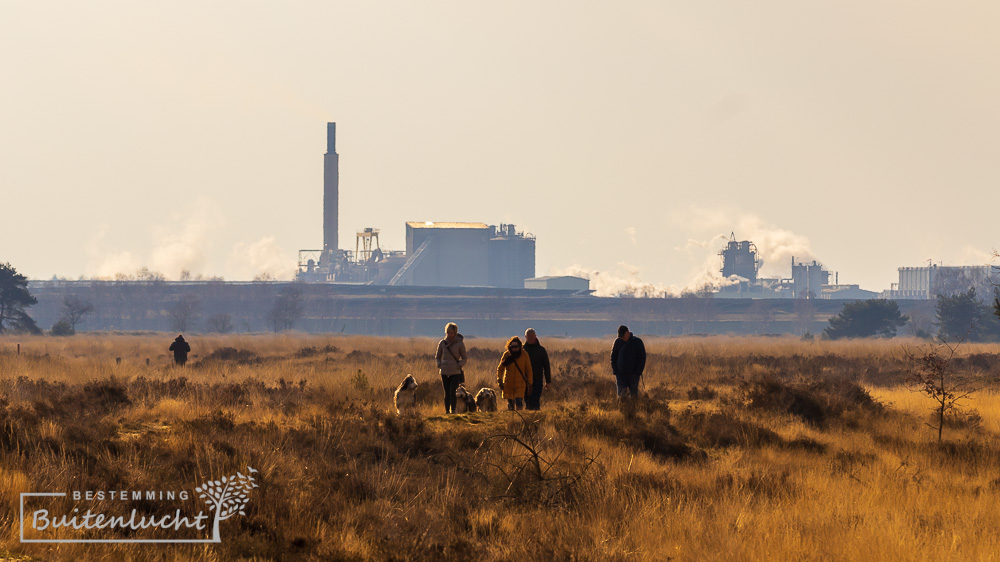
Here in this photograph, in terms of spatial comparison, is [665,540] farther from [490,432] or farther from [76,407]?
[76,407]

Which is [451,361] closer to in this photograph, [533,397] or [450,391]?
[450,391]

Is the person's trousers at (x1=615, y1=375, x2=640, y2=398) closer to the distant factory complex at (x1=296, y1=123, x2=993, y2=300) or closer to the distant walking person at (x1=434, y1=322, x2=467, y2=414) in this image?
the distant walking person at (x1=434, y1=322, x2=467, y2=414)

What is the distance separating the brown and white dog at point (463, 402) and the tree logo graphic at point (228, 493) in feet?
20.4

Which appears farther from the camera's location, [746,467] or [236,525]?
[746,467]

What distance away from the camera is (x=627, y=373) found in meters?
17.2

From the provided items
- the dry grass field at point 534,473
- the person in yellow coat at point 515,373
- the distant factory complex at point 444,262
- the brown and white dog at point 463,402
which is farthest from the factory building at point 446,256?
the person in yellow coat at point 515,373

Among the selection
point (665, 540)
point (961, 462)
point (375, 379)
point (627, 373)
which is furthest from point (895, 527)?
point (375, 379)

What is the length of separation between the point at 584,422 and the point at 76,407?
7.20m

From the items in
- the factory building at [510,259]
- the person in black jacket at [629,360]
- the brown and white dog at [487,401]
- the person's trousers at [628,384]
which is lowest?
A: the brown and white dog at [487,401]

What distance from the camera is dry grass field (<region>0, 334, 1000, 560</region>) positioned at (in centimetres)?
860

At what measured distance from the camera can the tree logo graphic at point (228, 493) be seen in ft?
29.4

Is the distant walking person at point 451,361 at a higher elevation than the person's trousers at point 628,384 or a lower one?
higher

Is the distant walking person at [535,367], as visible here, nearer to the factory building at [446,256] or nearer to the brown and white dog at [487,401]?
the brown and white dog at [487,401]

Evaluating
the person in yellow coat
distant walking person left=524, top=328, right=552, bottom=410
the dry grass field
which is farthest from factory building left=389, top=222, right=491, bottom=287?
the person in yellow coat
